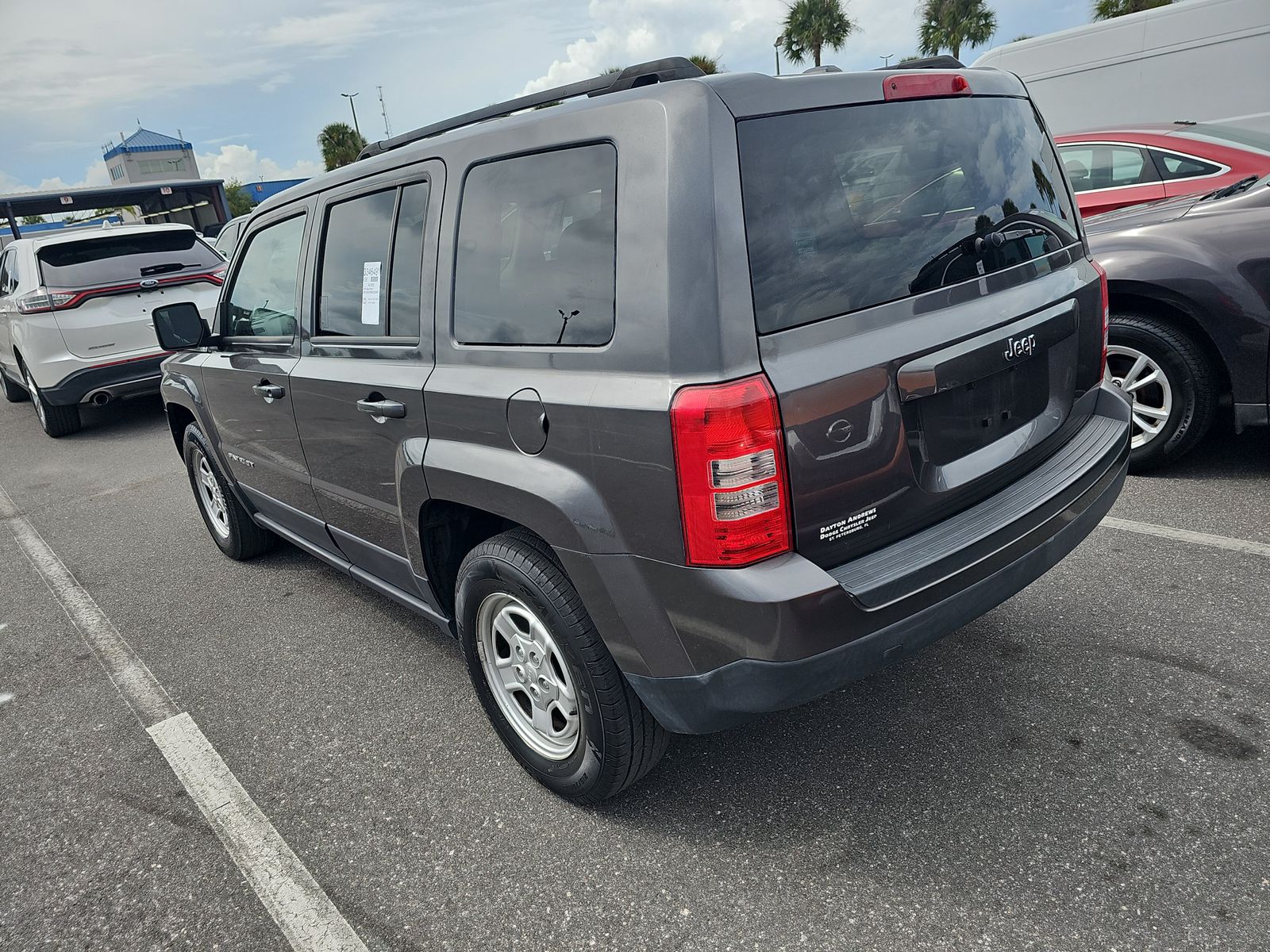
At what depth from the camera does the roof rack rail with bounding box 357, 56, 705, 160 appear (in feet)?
7.00

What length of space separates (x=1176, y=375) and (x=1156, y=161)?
121 inches

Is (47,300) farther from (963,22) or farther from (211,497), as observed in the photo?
(963,22)

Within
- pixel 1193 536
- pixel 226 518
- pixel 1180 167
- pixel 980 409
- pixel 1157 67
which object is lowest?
pixel 1193 536

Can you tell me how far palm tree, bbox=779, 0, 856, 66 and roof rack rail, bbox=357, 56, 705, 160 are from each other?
51.0m

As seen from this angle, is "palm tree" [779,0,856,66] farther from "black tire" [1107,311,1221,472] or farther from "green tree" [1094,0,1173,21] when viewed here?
"black tire" [1107,311,1221,472]

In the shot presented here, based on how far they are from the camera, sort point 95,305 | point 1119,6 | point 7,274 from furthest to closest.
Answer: point 1119,6
point 7,274
point 95,305

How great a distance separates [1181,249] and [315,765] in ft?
14.0

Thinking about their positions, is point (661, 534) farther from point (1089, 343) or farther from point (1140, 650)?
point (1140, 650)

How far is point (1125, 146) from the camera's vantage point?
21.1ft

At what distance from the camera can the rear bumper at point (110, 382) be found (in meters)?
8.13

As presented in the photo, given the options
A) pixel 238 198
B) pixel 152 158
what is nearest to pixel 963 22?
pixel 238 198

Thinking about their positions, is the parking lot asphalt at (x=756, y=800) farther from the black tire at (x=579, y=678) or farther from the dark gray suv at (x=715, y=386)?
the dark gray suv at (x=715, y=386)

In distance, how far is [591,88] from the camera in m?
2.32

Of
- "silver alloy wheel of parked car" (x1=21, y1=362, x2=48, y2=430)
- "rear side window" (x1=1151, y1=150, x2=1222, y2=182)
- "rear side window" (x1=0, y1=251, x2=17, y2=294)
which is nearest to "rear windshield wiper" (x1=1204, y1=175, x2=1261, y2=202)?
"rear side window" (x1=1151, y1=150, x2=1222, y2=182)
